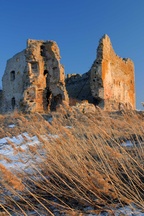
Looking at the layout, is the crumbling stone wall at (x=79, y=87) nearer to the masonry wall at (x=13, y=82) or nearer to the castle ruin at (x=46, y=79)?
the castle ruin at (x=46, y=79)

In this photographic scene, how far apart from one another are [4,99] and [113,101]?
315 inches

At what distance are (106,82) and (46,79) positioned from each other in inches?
159

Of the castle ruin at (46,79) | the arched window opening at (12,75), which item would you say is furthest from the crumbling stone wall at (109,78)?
the arched window opening at (12,75)

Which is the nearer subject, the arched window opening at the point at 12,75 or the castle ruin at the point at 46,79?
the castle ruin at the point at 46,79

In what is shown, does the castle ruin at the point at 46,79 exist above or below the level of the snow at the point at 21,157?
above

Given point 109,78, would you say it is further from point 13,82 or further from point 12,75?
point 12,75

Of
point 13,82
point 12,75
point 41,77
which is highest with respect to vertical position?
point 12,75

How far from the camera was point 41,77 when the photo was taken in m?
15.4

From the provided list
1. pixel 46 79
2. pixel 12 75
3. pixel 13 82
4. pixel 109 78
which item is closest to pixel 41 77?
pixel 46 79

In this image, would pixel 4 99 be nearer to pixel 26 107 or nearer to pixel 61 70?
pixel 26 107

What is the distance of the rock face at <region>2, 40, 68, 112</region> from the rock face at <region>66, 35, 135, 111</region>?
2.42 metres

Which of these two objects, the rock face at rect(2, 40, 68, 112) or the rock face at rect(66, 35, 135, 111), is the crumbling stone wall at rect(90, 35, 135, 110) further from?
the rock face at rect(2, 40, 68, 112)

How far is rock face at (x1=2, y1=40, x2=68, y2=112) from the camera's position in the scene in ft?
49.1

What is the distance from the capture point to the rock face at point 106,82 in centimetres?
1617
